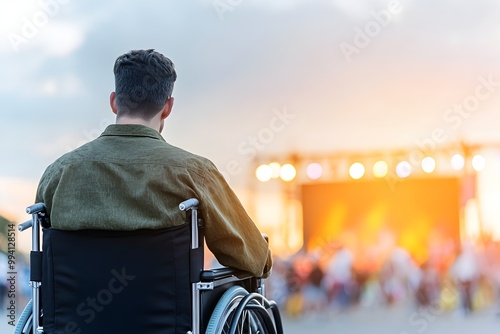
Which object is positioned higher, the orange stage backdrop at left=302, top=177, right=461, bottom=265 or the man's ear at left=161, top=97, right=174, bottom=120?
the orange stage backdrop at left=302, top=177, right=461, bottom=265

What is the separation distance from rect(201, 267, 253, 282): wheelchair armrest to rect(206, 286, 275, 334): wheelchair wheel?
0.04 meters

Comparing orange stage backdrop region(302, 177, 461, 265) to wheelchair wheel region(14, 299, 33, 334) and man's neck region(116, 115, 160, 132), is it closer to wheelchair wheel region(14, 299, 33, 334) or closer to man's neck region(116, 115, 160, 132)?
wheelchair wheel region(14, 299, 33, 334)

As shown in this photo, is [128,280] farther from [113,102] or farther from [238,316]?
[113,102]

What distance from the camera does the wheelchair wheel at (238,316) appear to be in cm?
159

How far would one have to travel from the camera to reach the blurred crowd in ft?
30.2

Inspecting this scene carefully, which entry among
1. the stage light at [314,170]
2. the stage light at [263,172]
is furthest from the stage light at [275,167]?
the stage light at [314,170]

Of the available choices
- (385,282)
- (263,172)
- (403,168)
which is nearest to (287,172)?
(263,172)

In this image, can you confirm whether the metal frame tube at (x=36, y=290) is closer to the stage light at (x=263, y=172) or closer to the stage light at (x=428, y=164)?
the stage light at (x=263, y=172)

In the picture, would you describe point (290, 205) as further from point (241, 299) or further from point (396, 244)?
point (241, 299)

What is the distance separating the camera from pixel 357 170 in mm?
7746

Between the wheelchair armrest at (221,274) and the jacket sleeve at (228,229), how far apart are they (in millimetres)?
24

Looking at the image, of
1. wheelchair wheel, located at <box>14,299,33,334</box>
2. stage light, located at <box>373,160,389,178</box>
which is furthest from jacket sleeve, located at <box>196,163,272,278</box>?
stage light, located at <box>373,160,389,178</box>

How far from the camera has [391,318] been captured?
9492mm

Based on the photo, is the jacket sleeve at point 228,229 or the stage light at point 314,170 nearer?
the jacket sleeve at point 228,229
